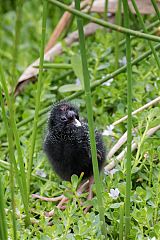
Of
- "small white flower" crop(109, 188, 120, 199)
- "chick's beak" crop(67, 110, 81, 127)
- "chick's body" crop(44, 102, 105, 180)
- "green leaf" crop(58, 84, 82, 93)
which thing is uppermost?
"green leaf" crop(58, 84, 82, 93)

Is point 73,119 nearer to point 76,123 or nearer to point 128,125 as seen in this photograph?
point 76,123

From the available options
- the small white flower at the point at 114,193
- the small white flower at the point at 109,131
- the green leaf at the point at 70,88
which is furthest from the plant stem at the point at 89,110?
the green leaf at the point at 70,88

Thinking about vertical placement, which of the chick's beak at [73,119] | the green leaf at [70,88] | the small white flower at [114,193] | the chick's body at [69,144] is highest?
the green leaf at [70,88]

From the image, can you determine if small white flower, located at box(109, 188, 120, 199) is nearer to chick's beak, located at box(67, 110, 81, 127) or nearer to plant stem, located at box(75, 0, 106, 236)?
plant stem, located at box(75, 0, 106, 236)

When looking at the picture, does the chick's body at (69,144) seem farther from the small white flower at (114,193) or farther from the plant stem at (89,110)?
the plant stem at (89,110)

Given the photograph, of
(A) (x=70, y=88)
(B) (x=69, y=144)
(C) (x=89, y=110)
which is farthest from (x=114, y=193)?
(A) (x=70, y=88)

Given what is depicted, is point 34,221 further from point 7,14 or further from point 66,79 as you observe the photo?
point 7,14

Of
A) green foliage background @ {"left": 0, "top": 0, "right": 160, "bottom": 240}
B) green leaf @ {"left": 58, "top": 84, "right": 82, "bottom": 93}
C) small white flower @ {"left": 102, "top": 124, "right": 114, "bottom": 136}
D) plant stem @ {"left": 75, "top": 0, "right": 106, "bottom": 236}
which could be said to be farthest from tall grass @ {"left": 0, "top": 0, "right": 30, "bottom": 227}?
green leaf @ {"left": 58, "top": 84, "right": 82, "bottom": 93}

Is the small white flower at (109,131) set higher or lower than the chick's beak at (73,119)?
lower

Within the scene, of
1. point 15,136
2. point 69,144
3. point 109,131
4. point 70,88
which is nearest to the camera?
point 15,136
